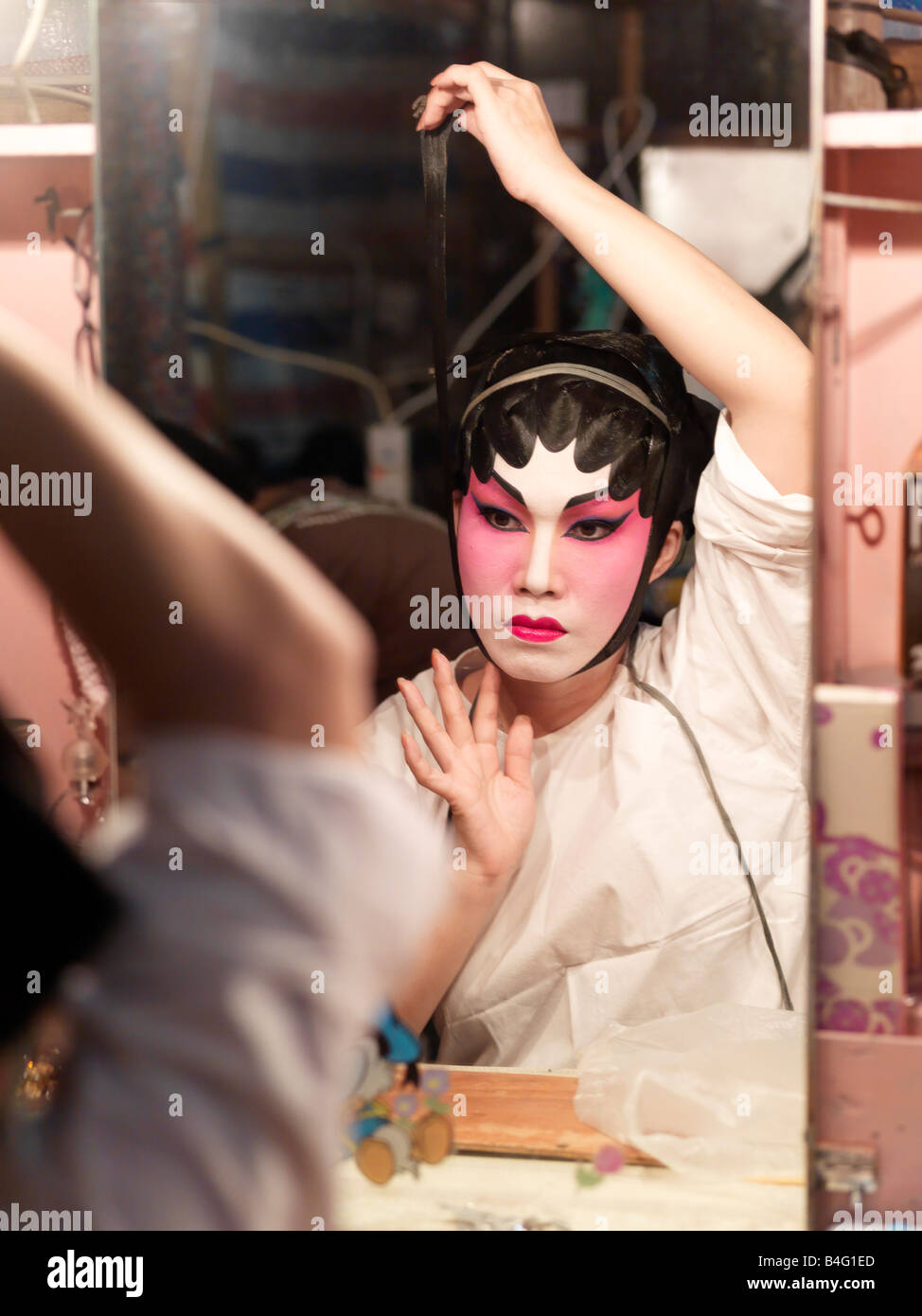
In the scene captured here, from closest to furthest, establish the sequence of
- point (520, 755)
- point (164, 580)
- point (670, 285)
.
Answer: point (164, 580) → point (670, 285) → point (520, 755)

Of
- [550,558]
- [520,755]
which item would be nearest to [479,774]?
[520,755]

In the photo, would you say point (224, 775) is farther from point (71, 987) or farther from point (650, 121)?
point (650, 121)

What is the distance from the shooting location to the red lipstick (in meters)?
1.68

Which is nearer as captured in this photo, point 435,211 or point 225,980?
point 225,980

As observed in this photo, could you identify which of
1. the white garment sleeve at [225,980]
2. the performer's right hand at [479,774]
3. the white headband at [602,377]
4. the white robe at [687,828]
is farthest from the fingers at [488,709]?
the white garment sleeve at [225,980]

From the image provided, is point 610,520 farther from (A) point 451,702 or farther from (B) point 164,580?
(B) point 164,580

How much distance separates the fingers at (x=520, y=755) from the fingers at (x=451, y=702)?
0.20ft

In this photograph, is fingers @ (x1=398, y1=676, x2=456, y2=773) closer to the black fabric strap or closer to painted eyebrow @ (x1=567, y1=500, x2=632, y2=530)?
painted eyebrow @ (x1=567, y1=500, x2=632, y2=530)

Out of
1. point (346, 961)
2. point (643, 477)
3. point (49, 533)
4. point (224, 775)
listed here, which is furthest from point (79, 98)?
point (346, 961)

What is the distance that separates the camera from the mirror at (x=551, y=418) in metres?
1.62

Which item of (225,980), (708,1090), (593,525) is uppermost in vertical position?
(593,525)

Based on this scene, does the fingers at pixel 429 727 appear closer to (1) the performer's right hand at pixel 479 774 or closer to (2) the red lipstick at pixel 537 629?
(1) the performer's right hand at pixel 479 774

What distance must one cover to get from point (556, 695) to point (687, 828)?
267 mm

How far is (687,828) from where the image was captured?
5.50 feet
